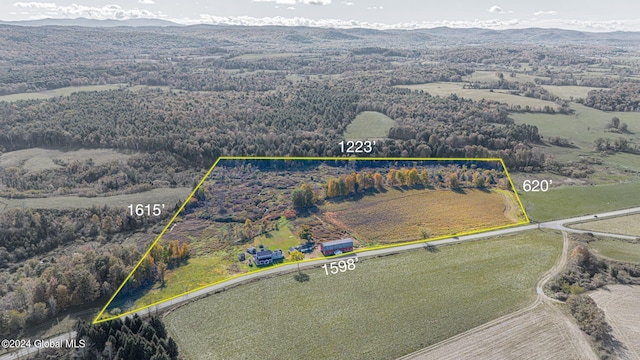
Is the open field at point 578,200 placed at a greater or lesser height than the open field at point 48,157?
lesser

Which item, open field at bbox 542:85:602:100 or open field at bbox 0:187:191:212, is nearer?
open field at bbox 0:187:191:212

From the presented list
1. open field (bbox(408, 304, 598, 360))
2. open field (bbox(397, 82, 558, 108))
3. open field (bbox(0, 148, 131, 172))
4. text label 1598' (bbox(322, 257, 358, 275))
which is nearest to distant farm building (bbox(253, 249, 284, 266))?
text label 1598' (bbox(322, 257, 358, 275))

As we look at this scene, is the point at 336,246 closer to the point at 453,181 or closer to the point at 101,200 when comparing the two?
the point at 453,181

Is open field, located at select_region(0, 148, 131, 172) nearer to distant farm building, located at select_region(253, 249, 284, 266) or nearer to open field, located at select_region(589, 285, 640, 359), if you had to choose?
distant farm building, located at select_region(253, 249, 284, 266)

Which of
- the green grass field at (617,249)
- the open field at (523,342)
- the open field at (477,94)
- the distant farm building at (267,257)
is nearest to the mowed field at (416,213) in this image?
the green grass field at (617,249)

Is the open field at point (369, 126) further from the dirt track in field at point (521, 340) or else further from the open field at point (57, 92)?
the open field at point (57, 92)

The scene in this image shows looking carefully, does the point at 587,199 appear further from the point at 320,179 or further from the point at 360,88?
the point at 360,88

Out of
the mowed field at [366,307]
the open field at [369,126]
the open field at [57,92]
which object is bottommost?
the mowed field at [366,307]

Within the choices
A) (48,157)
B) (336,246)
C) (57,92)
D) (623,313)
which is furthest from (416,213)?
(57,92)
